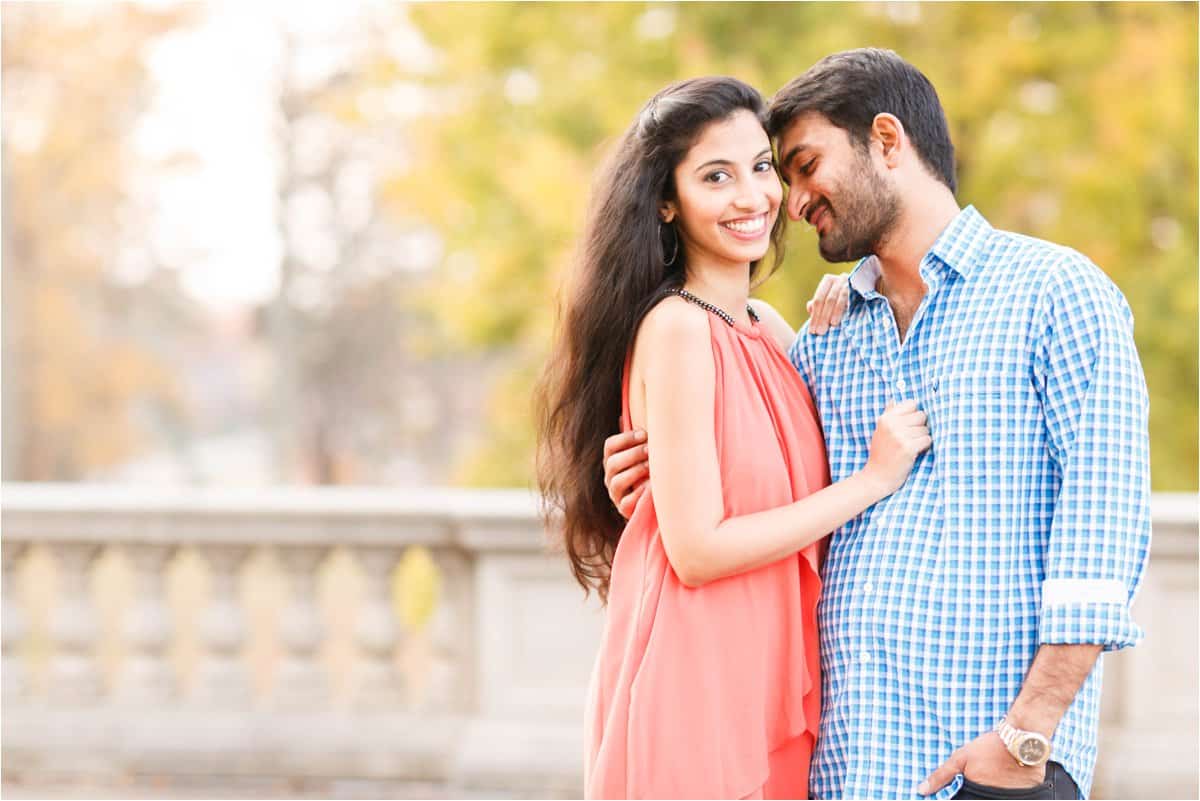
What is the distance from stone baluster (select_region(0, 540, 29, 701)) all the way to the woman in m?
3.29

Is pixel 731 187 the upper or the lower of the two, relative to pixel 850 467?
upper

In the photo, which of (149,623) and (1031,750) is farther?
(149,623)

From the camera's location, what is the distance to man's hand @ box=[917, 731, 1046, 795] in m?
2.06

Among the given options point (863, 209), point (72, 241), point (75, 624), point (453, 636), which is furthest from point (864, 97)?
point (72, 241)

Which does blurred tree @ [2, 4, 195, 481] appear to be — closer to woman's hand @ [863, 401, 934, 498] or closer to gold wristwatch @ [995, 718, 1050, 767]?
woman's hand @ [863, 401, 934, 498]

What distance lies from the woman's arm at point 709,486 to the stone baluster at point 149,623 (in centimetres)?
317

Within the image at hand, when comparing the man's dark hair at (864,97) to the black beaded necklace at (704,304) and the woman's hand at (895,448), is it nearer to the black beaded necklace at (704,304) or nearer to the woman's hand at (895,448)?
the black beaded necklace at (704,304)

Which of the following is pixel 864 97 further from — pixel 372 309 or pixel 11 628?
pixel 372 309

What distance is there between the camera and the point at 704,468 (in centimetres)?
220

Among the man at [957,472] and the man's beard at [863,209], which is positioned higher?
the man's beard at [863,209]

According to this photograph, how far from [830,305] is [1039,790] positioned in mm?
1001

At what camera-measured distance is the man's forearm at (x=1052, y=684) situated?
2.02 metres

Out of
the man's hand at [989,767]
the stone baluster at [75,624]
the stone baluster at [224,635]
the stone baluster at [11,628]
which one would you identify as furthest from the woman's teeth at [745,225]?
the stone baluster at [11,628]

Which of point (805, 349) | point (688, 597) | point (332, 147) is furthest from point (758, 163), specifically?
point (332, 147)
